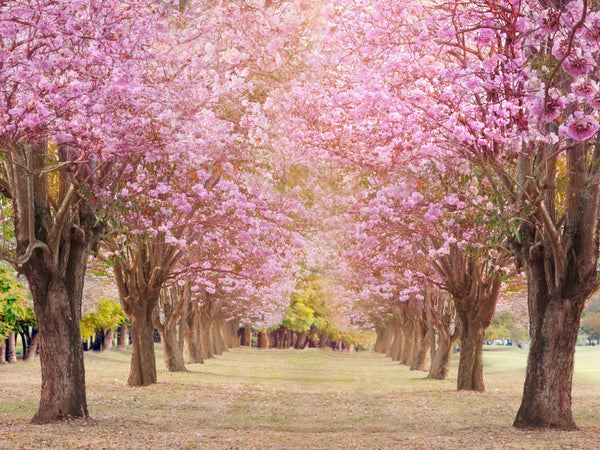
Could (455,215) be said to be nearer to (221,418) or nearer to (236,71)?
(236,71)

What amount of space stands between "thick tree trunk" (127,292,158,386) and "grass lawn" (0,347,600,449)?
61 cm

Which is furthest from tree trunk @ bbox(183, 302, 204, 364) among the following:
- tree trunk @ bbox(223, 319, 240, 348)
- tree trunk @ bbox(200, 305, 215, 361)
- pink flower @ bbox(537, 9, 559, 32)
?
pink flower @ bbox(537, 9, 559, 32)

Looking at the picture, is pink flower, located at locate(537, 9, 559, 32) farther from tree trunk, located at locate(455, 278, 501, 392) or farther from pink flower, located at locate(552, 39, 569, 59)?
tree trunk, located at locate(455, 278, 501, 392)

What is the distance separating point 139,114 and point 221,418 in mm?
7634

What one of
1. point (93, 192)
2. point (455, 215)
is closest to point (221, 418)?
point (93, 192)

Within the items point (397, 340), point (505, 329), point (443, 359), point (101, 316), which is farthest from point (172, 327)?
point (505, 329)

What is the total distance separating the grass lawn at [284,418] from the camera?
13086mm

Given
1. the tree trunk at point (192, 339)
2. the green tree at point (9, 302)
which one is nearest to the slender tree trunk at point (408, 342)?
the tree trunk at point (192, 339)

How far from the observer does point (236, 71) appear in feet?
51.1

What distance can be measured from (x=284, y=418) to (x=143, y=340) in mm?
8849

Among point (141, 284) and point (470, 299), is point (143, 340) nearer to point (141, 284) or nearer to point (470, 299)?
point (141, 284)

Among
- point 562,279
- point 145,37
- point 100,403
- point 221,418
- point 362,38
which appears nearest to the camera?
point 145,37

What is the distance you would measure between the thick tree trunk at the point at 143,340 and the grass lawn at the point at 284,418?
24.2 inches

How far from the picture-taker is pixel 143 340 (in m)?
25.0
